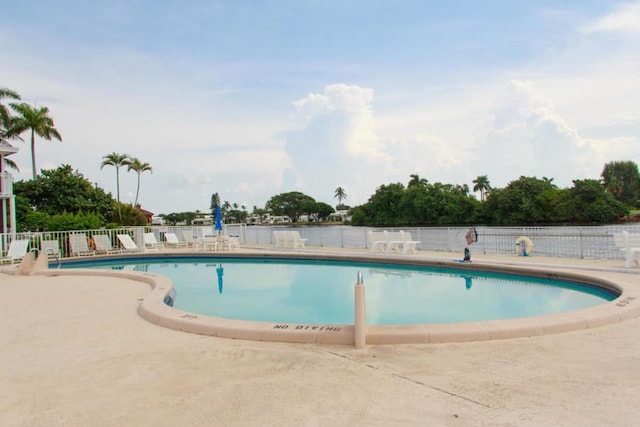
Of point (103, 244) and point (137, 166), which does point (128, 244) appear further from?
point (137, 166)

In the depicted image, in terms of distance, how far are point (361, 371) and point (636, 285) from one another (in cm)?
595

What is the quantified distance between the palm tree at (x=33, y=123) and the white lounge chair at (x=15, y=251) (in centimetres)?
1658

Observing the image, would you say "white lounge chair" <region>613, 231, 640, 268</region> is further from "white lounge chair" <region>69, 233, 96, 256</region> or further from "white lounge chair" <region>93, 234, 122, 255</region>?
"white lounge chair" <region>69, 233, 96, 256</region>

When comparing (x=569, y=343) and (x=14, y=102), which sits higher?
(x=14, y=102)

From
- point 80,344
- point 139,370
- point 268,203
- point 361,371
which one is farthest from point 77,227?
point 268,203

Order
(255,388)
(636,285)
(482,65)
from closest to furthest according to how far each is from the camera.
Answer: (255,388) < (636,285) < (482,65)

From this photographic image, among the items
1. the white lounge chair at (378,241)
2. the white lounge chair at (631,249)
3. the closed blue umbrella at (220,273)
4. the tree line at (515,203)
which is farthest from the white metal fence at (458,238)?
the tree line at (515,203)

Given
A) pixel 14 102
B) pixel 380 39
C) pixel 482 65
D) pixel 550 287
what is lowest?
pixel 550 287

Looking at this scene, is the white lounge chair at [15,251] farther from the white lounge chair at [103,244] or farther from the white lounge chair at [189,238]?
the white lounge chair at [189,238]

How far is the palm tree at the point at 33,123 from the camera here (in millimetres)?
28594

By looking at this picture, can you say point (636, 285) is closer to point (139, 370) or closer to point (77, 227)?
point (139, 370)

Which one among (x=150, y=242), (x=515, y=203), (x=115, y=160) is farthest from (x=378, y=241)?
(x=515, y=203)

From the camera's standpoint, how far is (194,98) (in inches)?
758

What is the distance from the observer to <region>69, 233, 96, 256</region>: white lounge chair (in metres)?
15.8
